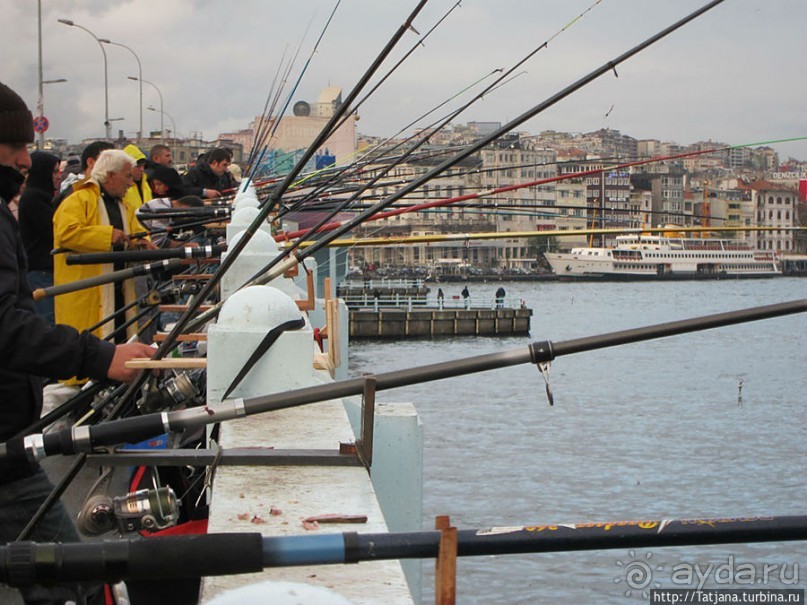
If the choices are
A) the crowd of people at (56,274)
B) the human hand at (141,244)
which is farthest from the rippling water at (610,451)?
the human hand at (141,244)

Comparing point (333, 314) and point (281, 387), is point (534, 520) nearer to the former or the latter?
point (333, 314)

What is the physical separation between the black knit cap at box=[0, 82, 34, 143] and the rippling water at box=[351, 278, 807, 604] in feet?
35.9

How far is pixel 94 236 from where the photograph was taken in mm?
6828

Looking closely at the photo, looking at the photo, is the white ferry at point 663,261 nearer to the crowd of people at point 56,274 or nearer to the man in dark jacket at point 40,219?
the crowd of people at point 56,274

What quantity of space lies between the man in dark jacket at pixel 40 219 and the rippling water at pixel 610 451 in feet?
24.3

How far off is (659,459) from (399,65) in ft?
70.8

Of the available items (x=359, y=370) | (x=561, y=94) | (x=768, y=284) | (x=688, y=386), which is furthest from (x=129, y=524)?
(x=768, y=284)

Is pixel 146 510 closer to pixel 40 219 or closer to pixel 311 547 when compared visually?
pixel 311 547

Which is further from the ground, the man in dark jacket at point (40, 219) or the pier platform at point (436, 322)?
the man in dark jacket at point (40, 219)

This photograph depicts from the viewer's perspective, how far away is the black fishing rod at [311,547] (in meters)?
1.92

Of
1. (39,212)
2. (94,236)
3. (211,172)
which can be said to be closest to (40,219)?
(39,212)

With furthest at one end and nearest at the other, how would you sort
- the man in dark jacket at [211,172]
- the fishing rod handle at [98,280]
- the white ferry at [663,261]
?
the white ferry at [663,261]
the man in dark jacket at [211,172]
the fishing rod handle at [98,280]

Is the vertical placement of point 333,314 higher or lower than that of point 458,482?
higher

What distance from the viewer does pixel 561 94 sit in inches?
159
